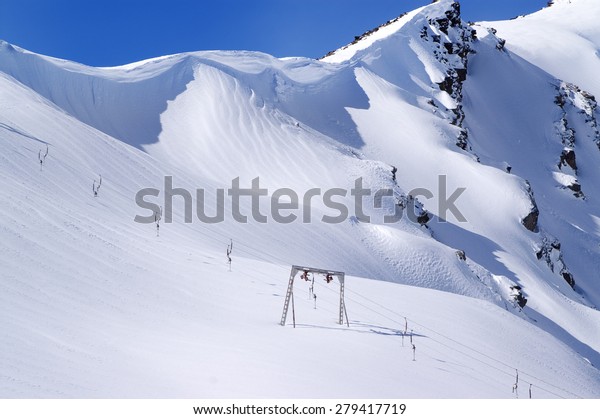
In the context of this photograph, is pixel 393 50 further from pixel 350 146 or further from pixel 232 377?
pixel 232 377

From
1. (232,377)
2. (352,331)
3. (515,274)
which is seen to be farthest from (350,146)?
(232,377)

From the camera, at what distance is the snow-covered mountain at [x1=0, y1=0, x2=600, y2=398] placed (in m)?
8.38

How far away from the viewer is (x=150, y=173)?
20.9m

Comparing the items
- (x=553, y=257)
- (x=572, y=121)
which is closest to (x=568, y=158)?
(x=572, y=121)

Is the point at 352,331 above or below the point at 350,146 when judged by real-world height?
below

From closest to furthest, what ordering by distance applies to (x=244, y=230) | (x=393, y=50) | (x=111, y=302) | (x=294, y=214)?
(x=111, y=302) → (x=244, y=230) → (x=294, y=214) → (x=393, y=50)

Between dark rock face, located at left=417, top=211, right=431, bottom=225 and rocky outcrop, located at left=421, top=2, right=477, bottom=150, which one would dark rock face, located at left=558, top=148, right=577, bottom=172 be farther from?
dark rock face, located at left=417, top=211, right=431, bottom=225

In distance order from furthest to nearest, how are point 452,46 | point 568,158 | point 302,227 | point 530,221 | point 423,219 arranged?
point 452,46
point 568,158
point 530,221
point 423,219
point 302,227

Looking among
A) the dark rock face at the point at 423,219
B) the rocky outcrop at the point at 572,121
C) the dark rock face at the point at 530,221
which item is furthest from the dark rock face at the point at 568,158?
the dark rock face at the point at 423,219

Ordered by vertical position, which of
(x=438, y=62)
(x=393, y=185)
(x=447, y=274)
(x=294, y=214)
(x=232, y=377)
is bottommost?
(x=232, y=377)

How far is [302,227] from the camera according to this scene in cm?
2303

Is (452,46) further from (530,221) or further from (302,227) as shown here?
(302,227)

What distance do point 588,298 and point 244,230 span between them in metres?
30.4

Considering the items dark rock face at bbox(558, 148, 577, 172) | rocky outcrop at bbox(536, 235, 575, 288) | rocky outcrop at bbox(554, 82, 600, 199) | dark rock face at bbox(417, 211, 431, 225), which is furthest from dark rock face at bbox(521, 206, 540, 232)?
dark rock face at bbox(558, 148, 577, 172)
